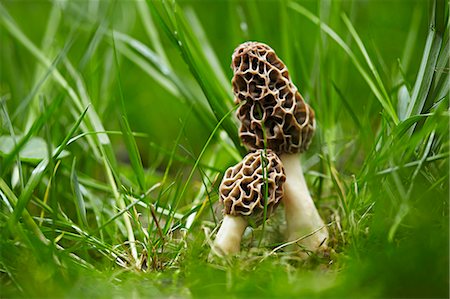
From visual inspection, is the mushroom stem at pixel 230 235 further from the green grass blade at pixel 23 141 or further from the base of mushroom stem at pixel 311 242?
the green grass blade at pixel 23 141

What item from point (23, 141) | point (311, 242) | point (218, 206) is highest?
point (23, 141)

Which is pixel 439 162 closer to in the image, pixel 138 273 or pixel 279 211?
pixel 279 211

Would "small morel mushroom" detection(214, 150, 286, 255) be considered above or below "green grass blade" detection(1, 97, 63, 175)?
below

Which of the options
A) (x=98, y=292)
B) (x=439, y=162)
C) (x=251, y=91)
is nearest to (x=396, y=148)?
(x=439, y=162)

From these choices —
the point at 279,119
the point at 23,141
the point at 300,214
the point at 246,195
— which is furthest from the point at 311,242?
the point at 23,141

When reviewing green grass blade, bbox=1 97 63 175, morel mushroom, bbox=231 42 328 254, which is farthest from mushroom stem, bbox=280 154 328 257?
green grass blade, bbox=1 97 63 175

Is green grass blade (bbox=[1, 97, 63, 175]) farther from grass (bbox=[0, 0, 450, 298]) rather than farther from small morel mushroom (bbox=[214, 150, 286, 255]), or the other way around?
small morel mushroom (bbox=[214, 150, 286, 255])

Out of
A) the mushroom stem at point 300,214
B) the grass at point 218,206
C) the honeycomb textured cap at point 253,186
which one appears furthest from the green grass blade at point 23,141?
the mushroom stem at point 300,214

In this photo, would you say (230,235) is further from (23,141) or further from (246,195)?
(23,141)
